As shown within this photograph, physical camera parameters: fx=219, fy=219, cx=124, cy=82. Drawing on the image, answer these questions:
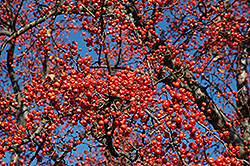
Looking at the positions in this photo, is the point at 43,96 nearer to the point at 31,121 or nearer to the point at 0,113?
the point at 31,121

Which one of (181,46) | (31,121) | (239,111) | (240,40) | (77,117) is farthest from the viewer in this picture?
(240,40)

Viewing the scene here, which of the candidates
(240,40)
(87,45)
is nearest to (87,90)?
(87,45)

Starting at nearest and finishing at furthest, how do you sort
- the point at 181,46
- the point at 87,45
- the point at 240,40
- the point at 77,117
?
1. the point at 77,117
2. the point at 87,45
3. the point at 181,46
4. the point at 240,40

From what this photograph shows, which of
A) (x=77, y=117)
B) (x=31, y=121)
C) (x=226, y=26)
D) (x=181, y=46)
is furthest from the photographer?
(x=226, y=26)

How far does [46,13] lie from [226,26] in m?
7.50

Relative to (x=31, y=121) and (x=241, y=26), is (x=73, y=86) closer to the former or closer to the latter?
(x=31, y=121)

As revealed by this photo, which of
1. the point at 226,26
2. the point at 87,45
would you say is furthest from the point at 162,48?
the point at 226,26

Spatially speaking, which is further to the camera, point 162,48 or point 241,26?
point 241,26

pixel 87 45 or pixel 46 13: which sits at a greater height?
pixel 46 13

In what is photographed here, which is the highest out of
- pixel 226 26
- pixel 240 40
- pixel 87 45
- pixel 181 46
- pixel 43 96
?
pixel 226 26

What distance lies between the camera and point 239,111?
334 inches

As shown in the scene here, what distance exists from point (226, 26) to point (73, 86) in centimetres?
816

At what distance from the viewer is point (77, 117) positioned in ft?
15.4

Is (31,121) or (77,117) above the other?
(31,121)
